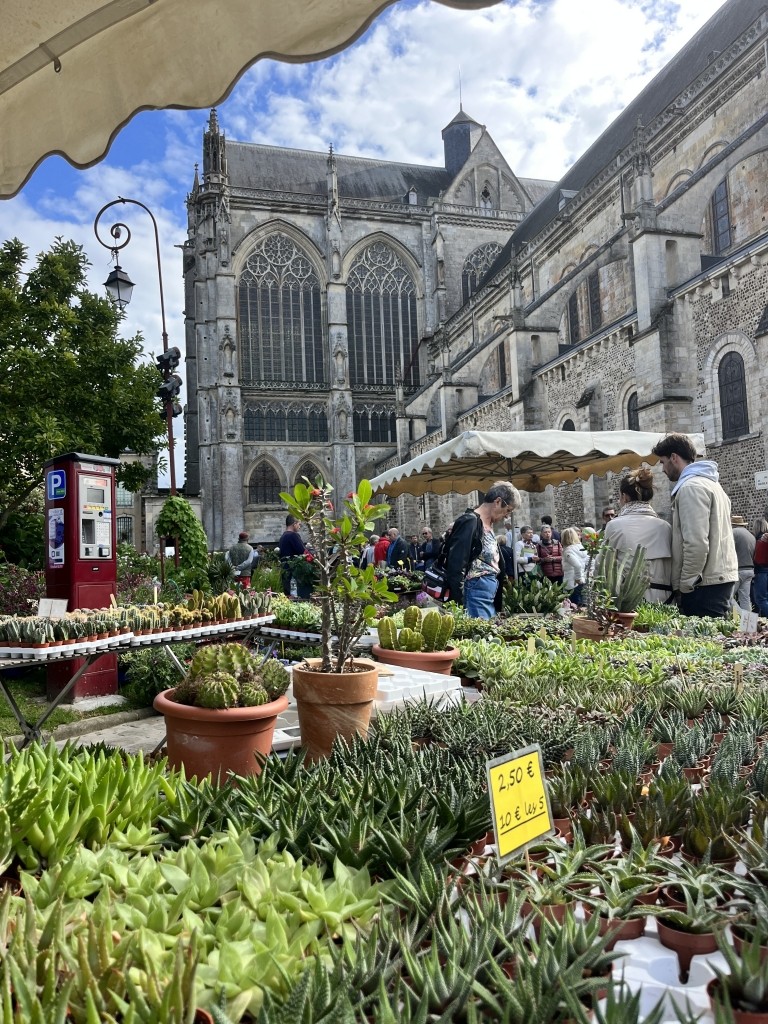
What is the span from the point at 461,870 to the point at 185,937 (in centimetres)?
76

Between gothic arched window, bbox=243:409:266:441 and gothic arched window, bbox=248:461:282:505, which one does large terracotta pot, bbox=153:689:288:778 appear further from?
gothic arched window, bbox=243:409:266:441

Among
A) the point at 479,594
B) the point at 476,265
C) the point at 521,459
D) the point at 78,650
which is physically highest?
the point at 476,265

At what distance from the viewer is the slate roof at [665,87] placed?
878 inches

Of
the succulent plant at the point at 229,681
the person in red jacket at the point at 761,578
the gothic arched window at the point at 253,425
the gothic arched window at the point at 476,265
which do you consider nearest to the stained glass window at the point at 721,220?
the person in red jacket at the point at 761,578

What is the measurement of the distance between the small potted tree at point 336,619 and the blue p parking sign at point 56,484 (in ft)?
13.4

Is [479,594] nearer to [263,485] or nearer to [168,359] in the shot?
[168,359]

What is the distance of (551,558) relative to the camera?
1206cm

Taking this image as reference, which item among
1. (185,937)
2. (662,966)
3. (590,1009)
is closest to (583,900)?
(662,966)

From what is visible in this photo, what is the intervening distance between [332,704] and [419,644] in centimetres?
172

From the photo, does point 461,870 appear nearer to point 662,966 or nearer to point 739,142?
point 662,966

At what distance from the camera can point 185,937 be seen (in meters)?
1.52

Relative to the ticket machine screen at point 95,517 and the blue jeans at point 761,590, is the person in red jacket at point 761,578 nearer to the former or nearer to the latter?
the blue jeans at point 761,590

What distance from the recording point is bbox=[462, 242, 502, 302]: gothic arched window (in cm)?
4266

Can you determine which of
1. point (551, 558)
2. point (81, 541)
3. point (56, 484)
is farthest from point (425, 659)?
point (551, 558)
